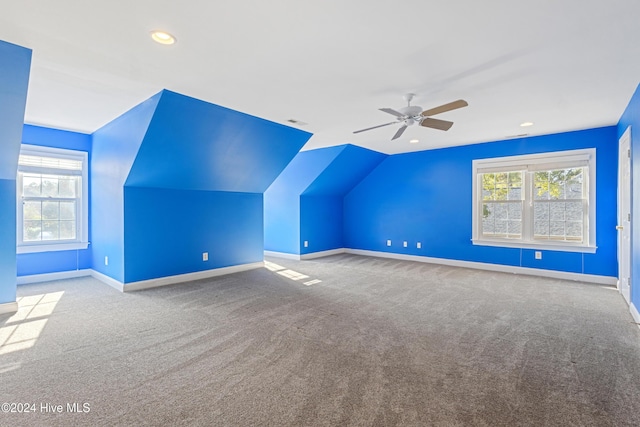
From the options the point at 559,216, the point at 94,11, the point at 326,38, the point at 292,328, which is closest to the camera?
the point at 94,11

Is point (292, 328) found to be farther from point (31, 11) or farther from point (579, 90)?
point (579, 90)

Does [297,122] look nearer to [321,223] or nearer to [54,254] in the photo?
[321,223]

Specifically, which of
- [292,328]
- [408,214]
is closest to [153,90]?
[292,328]

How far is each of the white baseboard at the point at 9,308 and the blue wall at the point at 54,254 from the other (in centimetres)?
163

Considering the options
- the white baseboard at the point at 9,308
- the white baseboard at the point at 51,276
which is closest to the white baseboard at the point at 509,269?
the white baseboard at the point at 51,276

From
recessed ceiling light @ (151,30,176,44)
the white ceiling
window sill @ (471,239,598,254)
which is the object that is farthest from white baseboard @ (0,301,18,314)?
window sill @ (471,239,598,254)

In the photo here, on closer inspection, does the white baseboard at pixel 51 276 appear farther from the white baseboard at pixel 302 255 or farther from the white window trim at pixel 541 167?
the white window trim at pixel 541 167

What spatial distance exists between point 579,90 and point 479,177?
2.80 meters

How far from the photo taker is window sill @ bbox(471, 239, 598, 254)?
16.4 feet

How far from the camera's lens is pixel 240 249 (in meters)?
5.77

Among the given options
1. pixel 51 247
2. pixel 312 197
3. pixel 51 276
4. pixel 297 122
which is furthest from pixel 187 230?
pixel 312 197

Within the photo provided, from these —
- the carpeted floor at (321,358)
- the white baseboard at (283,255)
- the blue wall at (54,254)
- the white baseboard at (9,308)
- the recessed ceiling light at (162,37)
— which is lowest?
the carpeted floor at (321,358)

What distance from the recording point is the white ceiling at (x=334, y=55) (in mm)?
2064


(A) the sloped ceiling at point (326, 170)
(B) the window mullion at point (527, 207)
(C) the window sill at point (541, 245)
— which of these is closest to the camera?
(C) the window sill at point (541, 245)
